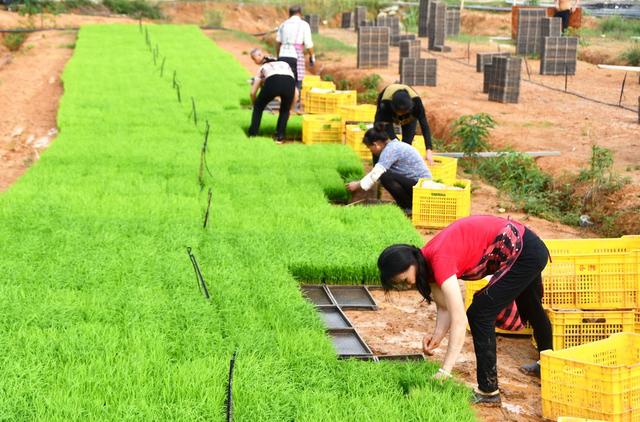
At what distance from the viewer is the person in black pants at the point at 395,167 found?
27.3 feet

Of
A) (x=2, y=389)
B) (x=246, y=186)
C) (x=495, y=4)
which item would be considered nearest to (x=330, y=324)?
(x=2, y=389)

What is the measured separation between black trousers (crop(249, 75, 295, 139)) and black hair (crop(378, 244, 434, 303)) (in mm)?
7268

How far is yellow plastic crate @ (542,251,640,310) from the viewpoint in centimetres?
586

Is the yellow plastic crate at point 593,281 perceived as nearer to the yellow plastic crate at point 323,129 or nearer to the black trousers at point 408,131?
the black trousers at point 408,131

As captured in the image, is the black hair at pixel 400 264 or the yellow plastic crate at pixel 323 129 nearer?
the black hair at pixel 400 264

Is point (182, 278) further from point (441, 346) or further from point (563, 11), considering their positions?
point (563, 11)

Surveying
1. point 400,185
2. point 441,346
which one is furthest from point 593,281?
point 400,185

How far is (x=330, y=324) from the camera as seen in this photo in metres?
6.21

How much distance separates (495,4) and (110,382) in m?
33.8

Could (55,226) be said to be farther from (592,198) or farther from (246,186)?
(592,198)

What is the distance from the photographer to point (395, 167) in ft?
28.6

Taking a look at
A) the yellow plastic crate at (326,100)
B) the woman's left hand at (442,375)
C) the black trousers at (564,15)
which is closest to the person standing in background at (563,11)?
the black trousers at (564,15)

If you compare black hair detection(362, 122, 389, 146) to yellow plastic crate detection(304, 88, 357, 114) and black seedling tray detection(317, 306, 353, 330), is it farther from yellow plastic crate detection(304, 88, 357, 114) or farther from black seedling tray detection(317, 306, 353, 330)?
yellow plastic crate detection(304, 88, 357, 114)

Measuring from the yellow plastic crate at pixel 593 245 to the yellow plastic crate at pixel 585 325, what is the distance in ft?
1.91
